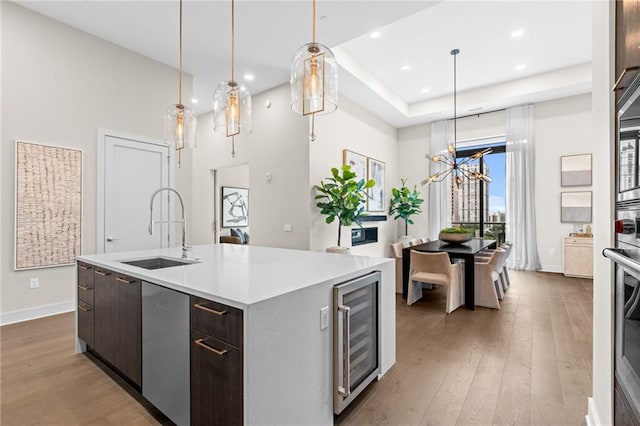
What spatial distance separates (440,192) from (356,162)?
98.8 inches

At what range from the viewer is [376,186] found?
7.09 metres

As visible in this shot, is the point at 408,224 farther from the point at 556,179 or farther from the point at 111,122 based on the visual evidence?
the point at 111,122

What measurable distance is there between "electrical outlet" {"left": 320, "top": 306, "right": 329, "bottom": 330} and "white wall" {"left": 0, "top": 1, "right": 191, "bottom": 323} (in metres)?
3.80

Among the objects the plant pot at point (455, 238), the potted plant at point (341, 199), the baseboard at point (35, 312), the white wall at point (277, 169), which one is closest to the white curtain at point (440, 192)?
the plant pot at point (455, 238)

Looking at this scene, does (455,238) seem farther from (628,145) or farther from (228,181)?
(228,181)

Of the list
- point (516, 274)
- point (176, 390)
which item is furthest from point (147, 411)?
point (516, 274)

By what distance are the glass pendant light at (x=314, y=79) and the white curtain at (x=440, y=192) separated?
593 centimetres

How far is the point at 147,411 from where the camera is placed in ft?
6.04

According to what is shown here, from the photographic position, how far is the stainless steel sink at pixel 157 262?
2.34 meters

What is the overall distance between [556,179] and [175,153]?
285 inches

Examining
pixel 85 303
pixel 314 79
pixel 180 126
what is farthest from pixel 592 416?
pixel 180 126

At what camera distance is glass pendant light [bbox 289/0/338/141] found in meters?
2.04

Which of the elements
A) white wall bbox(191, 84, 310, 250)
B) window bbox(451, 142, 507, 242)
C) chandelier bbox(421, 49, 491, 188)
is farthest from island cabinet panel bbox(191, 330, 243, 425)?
window bbox(451, 142, 507, 242)

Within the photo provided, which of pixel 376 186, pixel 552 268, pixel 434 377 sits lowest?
pixel 434 377
